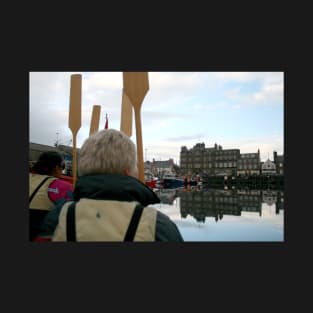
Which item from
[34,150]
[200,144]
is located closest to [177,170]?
[200,144]

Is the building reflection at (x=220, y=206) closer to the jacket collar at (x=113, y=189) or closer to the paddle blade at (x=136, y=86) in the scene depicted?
the paddle blade at (x=136, y=86)

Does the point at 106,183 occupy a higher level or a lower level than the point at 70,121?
lower

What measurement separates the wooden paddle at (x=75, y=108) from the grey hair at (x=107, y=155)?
4.03 meters

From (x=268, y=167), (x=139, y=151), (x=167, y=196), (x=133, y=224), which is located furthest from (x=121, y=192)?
(x=268, y=167)

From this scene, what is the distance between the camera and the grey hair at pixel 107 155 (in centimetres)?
161

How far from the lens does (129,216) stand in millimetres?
1421

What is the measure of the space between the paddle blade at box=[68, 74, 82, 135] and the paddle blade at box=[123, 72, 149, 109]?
1698 millimetres

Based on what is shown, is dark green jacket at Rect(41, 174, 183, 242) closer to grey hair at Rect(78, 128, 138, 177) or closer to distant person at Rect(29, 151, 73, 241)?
grey hair at Rect(78, 128, 138, 177)

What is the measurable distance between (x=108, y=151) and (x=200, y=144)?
9931 centimetres

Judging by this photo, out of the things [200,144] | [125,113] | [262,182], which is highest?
[200,144]

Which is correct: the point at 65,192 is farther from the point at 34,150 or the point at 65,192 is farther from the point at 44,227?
the point at 34,150

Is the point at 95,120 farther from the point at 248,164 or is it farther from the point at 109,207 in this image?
the point at 248,164

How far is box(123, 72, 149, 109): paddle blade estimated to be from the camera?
418 centimetres

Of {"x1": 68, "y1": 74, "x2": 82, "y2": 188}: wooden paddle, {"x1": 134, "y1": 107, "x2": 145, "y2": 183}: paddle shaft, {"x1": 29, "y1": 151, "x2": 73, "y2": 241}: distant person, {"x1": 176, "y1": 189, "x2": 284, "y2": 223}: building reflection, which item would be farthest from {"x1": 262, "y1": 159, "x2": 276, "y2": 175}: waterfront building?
{"x1": 29, "y1": 151, "x2": 73, "y2": 241}: distant person
